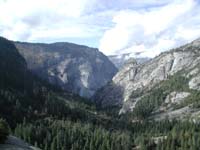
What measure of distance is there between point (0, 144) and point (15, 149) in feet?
8.15

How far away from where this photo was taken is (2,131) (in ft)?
213

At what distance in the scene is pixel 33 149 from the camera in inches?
2840

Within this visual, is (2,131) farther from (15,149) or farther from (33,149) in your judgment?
(33,149)

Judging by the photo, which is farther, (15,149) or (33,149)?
(33,149)

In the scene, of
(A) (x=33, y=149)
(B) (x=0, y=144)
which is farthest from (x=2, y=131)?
(A) (x=33, y=149)

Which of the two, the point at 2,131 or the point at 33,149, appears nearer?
the point at 2,131

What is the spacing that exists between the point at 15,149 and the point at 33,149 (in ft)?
23.4

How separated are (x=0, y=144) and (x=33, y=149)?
26.5ft

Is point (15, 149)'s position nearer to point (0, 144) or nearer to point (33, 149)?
point (0, 144)

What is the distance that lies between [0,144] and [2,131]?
217 centimetres

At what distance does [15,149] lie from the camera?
214 feet

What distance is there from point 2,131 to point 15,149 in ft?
11.4

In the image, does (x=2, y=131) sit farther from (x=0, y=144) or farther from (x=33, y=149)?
(x=33, y=149)
